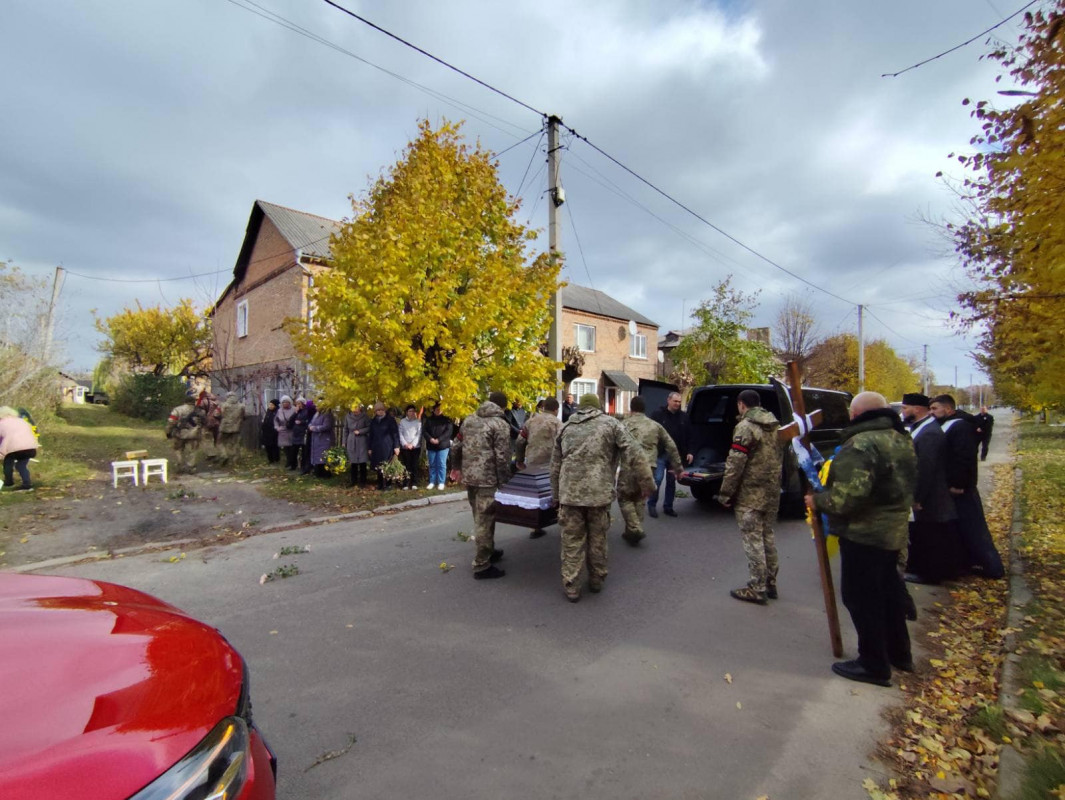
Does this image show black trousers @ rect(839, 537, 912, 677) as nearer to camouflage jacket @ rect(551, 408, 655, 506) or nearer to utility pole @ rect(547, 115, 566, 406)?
camouflage jacket @ rect(551, 408, 655, 506)

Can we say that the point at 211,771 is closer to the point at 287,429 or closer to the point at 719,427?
the point at 719,427

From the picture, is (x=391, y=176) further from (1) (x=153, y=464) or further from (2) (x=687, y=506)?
(2) (x=687, y=506)

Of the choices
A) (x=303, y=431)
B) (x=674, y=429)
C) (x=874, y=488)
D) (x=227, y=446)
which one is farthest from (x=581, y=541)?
(x=227, y=446)

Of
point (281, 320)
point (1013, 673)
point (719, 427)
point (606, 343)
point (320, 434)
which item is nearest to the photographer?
point (1013, 673)

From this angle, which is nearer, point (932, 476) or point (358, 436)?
point (932, 476)

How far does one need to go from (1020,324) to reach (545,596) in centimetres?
563

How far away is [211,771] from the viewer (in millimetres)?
1539

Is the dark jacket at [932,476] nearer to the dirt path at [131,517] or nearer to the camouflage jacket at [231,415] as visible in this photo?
the dirt path at [131,517]

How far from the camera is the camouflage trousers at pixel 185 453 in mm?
12055

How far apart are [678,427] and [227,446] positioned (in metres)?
10.9

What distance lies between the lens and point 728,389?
921cm

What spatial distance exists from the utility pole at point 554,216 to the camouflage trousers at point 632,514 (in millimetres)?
5411

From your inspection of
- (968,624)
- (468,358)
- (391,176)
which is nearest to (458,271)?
(468,358)

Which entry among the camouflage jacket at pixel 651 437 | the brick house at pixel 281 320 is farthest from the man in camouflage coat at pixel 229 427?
the camouflage jacket at pixel 651 437
